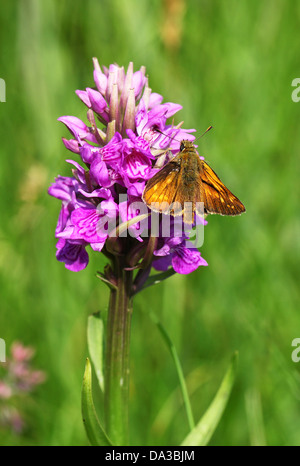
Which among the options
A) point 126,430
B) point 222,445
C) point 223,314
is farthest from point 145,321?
point 126,430

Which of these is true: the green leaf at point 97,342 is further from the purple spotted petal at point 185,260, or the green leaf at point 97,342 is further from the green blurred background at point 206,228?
the green blurred background at point 206,228

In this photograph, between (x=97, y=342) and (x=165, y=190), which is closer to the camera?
(x=165, y=190)

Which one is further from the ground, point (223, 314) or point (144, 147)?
point (144, 147)

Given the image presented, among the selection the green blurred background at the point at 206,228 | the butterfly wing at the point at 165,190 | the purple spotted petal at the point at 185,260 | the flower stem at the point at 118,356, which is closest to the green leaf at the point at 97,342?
the flower stem at the point at 118,356

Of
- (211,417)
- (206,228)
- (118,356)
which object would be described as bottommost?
(211,417)

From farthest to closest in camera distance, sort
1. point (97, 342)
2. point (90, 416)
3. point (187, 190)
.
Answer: point (97, 342) < point (187, 190) < point (90, 416)

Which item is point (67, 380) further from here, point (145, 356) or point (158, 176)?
point (158, 176)

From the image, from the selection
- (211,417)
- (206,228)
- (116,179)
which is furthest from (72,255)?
(206,228)

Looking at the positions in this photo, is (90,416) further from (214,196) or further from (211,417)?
(214,196)
